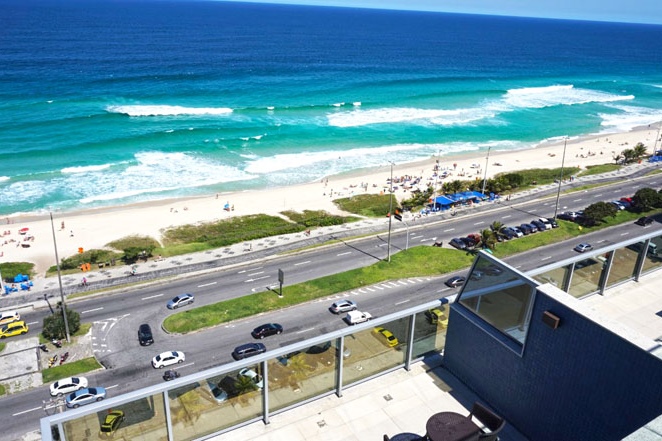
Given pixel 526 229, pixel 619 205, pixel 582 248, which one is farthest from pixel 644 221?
pixel 526 229

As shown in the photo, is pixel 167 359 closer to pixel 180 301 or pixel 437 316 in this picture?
pixel 180 301

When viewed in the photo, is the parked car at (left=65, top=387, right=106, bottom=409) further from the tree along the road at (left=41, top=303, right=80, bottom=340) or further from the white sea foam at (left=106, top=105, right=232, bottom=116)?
the white sea foam at (left=106, top=105, right=232, bottom=116)

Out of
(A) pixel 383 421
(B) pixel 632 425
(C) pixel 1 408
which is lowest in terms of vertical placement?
(C) pixel 1 408

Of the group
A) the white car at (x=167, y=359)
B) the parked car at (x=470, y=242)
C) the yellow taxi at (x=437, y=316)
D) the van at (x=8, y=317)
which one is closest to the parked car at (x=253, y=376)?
the yellow taxi at (x=437, y=316)

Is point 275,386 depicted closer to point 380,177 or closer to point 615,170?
point 380,177

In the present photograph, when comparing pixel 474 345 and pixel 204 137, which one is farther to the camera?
pixel 204 137

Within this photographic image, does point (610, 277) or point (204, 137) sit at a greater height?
point (610, 277)

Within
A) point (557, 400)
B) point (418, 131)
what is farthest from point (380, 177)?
point (557, 400)

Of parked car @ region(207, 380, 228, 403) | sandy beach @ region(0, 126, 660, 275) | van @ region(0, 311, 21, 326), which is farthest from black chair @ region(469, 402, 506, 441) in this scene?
sandy beach @ region(0, 126, 660, 275)
